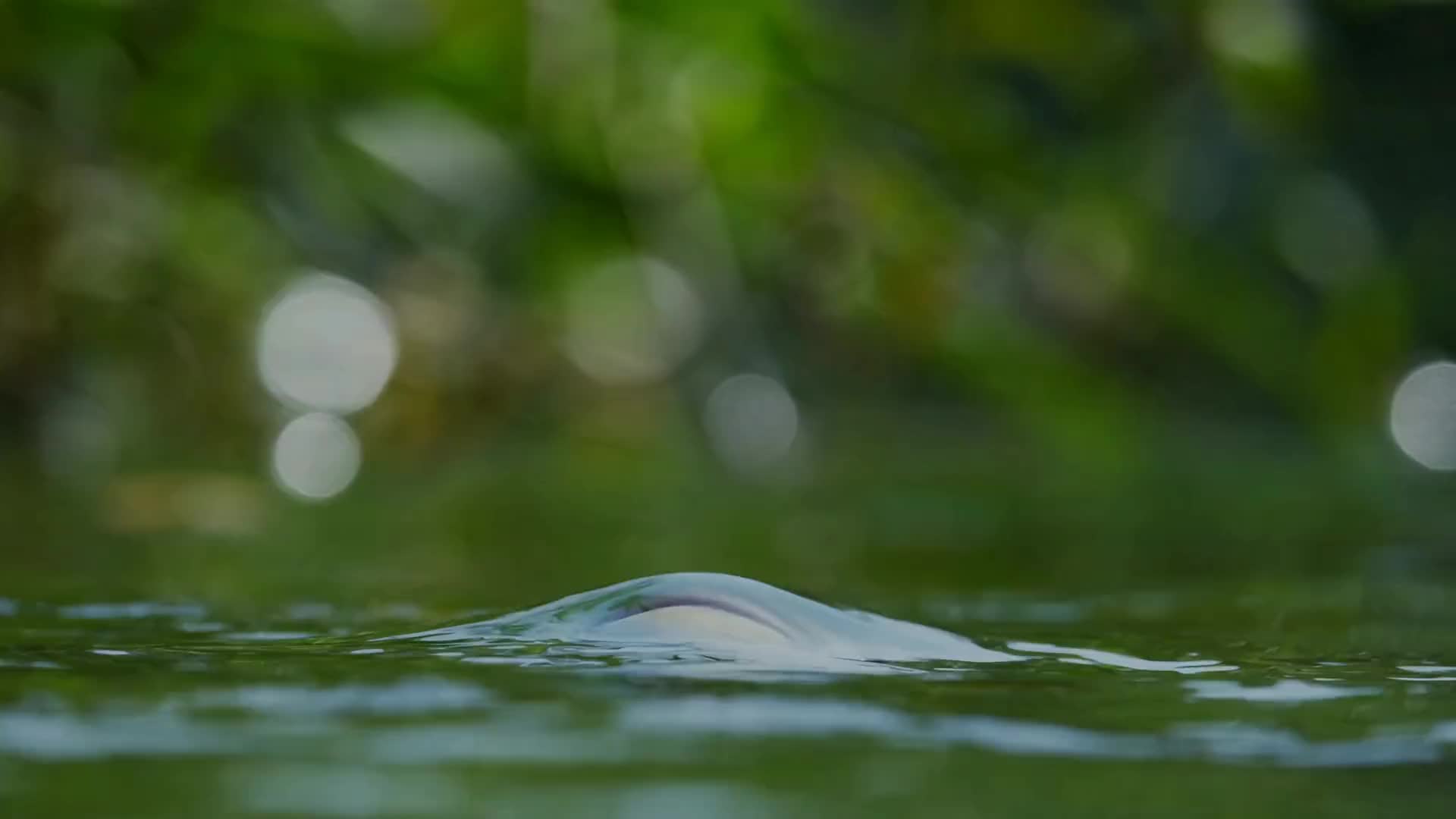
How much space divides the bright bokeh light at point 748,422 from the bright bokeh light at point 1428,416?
1337 millimetres

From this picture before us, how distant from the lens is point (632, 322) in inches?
135

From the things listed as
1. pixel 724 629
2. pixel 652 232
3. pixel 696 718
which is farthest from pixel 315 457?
pixel 696 718

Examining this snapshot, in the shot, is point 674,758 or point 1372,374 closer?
point 674,758

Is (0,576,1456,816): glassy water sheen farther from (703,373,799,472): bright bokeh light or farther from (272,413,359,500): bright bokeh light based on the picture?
(703,373,799,472): bright bokeh light

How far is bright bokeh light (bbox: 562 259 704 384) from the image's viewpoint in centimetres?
308

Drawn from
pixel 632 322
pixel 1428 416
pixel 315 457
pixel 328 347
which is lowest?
pixel 315 457

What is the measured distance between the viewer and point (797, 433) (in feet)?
17.4

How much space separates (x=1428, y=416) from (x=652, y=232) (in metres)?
3.33

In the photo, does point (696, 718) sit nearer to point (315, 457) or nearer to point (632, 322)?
point (632, 322)

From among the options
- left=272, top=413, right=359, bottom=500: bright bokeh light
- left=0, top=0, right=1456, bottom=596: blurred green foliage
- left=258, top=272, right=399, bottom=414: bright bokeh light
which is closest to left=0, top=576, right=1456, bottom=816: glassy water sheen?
left=0, top=0, right=1456, bottom=596: blurred green foliage

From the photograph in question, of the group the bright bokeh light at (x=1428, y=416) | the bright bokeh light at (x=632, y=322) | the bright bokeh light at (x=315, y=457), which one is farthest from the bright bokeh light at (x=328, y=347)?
the bright bokeh light at (x=1428, y=416)

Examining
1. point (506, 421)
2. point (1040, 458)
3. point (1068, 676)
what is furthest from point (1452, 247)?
point (1068, 676)

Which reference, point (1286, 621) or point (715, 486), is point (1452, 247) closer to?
point (715, 486)

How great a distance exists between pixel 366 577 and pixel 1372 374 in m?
1.21
